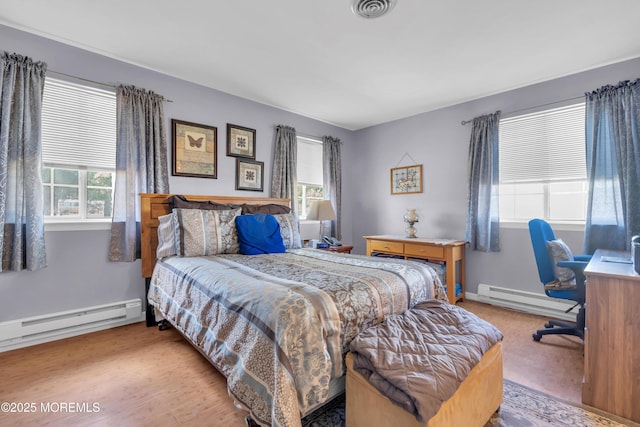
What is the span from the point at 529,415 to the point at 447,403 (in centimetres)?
84

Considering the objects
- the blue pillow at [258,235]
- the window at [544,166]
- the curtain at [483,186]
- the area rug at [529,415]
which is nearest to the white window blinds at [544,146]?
the window at [544,166]

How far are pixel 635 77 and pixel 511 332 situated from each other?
251 cm

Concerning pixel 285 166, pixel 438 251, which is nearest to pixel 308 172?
pixel 285 166

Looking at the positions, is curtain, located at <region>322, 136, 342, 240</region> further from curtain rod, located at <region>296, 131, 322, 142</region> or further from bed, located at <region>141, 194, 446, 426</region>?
bed, located at <region>141, 194, 446, 426</region>

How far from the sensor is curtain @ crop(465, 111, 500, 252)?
3287 millimetres

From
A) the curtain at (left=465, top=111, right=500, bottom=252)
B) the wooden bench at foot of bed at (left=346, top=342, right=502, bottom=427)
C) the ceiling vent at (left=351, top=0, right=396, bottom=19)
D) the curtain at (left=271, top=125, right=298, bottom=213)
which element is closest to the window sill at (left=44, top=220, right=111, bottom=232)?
the curtain at (left=271, top=125, right=298, bottom=213)

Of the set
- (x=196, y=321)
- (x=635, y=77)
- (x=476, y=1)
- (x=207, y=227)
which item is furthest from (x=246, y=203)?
(x=635, y=77)

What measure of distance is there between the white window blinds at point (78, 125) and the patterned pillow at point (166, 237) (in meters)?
0.74

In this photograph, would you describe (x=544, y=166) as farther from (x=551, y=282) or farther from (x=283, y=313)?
(x=283, y=313)

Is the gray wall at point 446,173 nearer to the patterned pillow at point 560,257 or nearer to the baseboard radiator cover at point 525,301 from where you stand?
the baseboard radiator cover at point 525,301

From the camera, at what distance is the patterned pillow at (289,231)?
2975 millimetres

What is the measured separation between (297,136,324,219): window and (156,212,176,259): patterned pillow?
1968 millimetres

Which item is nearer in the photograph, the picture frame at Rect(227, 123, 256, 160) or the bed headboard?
the bed headboard

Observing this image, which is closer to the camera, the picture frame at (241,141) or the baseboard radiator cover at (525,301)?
the baseboard radiator cover at (525,301)
